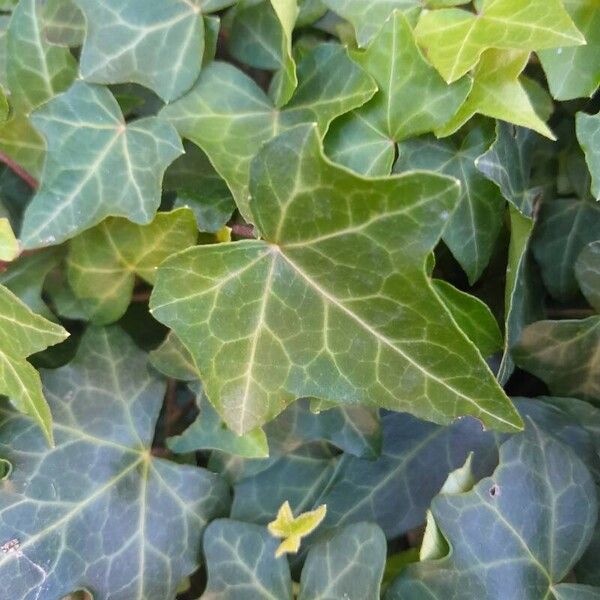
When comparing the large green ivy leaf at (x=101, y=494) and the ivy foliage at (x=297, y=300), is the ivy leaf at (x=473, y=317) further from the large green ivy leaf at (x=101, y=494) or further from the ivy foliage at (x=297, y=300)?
the large green ivy leaf at (x=101, y=494)

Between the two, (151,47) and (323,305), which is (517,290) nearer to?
(323,305)

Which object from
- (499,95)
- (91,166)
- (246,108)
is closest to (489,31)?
(499,95)

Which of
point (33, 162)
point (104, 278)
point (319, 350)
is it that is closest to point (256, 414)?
point (319, 350)

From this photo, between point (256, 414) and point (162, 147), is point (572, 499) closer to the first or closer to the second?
point (256, 414)

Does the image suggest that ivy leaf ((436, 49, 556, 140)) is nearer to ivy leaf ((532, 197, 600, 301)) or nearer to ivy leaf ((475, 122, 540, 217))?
ivy leaf ((475, 122, 540, 217))

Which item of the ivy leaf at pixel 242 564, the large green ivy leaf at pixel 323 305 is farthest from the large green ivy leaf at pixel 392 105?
the ivy leaf at pixel 242 564
